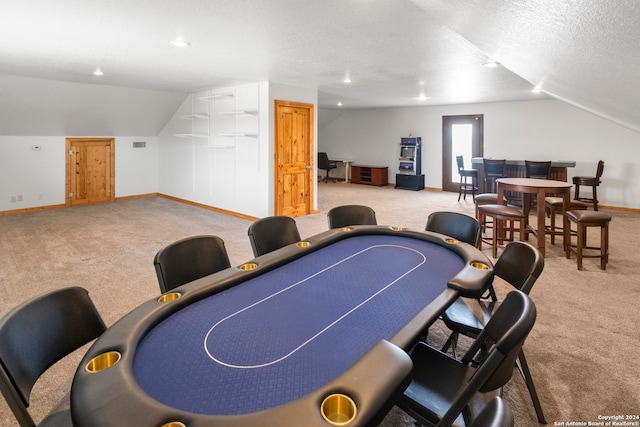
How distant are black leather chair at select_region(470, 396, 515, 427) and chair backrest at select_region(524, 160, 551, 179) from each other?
725 cm

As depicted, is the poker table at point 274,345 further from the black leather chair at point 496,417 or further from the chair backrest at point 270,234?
the chair backrest at point 270,234

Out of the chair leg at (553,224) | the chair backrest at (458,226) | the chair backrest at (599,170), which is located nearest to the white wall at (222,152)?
the chair backrest at (458,226)

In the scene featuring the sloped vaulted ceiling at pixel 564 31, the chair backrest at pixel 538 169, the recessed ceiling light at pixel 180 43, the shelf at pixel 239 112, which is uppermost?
the recessed ceiling light at pixel 180 43

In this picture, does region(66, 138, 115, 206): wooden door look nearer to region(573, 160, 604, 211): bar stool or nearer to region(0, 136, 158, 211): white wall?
region(0, 136, 158, 211): white wall

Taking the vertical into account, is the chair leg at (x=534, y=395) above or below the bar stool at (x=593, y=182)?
below

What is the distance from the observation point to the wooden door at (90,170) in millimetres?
8031

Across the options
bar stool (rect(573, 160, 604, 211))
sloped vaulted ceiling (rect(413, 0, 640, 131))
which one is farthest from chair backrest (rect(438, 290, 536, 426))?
bar stool (rect(573, 160, 604, 211))

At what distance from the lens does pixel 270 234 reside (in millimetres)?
2904

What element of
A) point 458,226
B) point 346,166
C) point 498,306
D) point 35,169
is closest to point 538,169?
point 458,226

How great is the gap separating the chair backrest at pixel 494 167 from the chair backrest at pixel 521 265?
5.97 meters

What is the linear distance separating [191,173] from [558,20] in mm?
7788

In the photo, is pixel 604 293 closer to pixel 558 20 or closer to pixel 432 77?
pixel 558 20

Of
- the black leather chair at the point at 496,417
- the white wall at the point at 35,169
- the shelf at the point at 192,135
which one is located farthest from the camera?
the shelf at the point at 192,135

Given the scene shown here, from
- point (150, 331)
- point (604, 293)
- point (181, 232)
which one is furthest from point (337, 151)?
point (150, 331)
